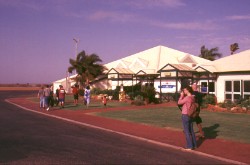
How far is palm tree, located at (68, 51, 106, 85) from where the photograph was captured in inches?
1812

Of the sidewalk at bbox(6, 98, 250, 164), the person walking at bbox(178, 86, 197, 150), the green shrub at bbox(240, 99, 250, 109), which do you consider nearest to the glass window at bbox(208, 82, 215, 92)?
the green shrub at bbox(240, 99, 250, 109)

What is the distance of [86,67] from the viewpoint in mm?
46375

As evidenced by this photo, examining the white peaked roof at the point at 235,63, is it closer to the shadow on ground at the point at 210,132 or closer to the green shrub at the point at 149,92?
the green shrub at the point at 149,92

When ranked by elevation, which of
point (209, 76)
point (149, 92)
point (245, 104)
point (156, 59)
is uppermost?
point (156, 59)

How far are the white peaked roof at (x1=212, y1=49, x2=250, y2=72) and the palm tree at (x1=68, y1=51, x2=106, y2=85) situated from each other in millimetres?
21801

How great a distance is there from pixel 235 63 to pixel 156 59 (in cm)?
A: 2121

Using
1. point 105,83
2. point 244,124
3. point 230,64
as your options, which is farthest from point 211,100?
point 105,83

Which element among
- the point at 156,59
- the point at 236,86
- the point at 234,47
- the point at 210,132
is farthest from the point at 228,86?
the point at 234,47

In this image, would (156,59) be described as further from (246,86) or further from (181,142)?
(181,142)

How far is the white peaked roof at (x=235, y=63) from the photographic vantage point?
24984 mm

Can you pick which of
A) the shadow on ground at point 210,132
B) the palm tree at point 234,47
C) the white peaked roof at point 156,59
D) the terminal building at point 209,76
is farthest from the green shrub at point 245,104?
the palm tree at point 234,47

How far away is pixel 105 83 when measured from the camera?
1864 inches

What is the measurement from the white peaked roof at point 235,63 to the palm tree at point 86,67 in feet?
71.5

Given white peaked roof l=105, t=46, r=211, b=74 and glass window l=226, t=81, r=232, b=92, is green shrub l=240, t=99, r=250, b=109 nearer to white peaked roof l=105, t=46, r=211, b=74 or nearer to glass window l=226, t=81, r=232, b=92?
glass window l=226, t=81, r=232, b=92
